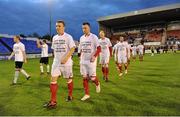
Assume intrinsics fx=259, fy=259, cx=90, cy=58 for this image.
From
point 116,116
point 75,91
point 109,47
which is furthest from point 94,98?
point 109,47

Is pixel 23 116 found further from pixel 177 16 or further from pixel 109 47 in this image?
pixel 177 16

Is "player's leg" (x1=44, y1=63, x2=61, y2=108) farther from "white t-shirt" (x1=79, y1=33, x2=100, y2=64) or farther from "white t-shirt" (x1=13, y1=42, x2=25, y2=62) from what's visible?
"white t-shirt" (x1=13, y1=42, x2=25, y2=62)

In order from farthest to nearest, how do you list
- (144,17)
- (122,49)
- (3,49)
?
(144,17), (3,49), (122,49)

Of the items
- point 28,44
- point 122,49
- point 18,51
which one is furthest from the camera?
point 28,44

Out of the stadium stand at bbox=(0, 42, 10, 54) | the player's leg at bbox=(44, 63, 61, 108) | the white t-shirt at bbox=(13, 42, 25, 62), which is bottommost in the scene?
the player's leg at bbox=(44, 63, 61, 108)

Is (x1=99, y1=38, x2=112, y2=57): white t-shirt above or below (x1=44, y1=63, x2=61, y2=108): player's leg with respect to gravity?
above

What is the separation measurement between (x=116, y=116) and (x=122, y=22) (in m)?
78.0

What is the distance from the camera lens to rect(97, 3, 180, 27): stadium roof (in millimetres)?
68062

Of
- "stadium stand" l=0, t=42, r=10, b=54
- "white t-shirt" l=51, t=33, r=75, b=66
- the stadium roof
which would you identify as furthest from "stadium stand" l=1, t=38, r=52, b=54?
"white t-shirt" l=51, t=33, r=75, b=66

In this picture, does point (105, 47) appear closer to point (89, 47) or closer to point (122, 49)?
point (122, 49)

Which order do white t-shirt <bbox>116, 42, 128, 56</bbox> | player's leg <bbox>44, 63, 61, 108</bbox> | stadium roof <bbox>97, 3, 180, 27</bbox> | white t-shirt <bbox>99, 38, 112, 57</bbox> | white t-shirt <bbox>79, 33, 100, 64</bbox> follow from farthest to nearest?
stadium roof <bbox>97, 3, 180, 27</bbox>, white t-shirt <bbox>116, 42, 128, 56</bbox>, white t-shirt <bbox>99, 38, 112, 57</bbox>, white t-shirt <bbox>79, 33, 100, 64</bbox>, player's leg <bbox>44, 63, 61, 108</bbox>

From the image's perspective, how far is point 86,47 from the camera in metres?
8.35

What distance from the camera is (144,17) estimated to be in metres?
75.2

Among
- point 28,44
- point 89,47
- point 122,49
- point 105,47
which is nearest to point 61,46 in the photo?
point 89,47
